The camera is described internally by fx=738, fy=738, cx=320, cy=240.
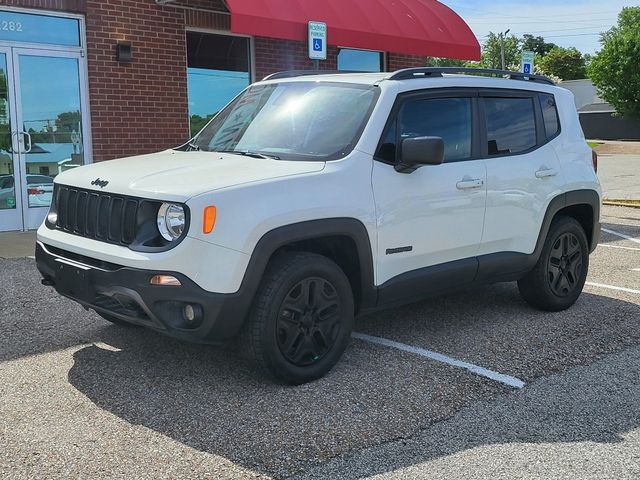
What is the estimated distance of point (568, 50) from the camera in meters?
83.9

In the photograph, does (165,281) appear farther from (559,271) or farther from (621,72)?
(621,72)

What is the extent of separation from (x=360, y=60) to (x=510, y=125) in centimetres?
780

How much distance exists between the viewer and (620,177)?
2075cm

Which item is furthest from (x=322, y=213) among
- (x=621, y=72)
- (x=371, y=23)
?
(x=621, y=72)

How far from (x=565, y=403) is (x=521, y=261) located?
1659mm

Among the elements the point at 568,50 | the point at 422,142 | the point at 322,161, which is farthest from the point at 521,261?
the point at 568,50

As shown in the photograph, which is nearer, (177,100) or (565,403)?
(565,403)

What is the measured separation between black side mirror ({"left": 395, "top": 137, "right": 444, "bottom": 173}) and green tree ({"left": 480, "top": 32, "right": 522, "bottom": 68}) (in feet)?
284

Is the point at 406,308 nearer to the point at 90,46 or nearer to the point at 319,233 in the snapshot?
the point at 319,233

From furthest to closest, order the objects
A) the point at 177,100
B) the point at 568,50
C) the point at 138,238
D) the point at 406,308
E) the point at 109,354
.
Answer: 1. the point at 568,50
2. the point at 177,100
3. the point at 406,308
4. the point at 109,354
5. the point at 138,238

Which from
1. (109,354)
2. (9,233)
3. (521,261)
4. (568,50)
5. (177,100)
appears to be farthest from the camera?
(568,50)

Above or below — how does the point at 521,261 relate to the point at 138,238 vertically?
below

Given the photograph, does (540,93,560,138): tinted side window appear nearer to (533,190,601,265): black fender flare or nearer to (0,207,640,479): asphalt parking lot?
(533,190,601,265): black fender flare

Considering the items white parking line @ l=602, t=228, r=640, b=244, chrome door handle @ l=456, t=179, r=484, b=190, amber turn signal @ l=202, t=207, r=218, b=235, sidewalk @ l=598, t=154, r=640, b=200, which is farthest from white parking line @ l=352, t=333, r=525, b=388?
sidewalk @ l=598, t=154, r=640, b=200
